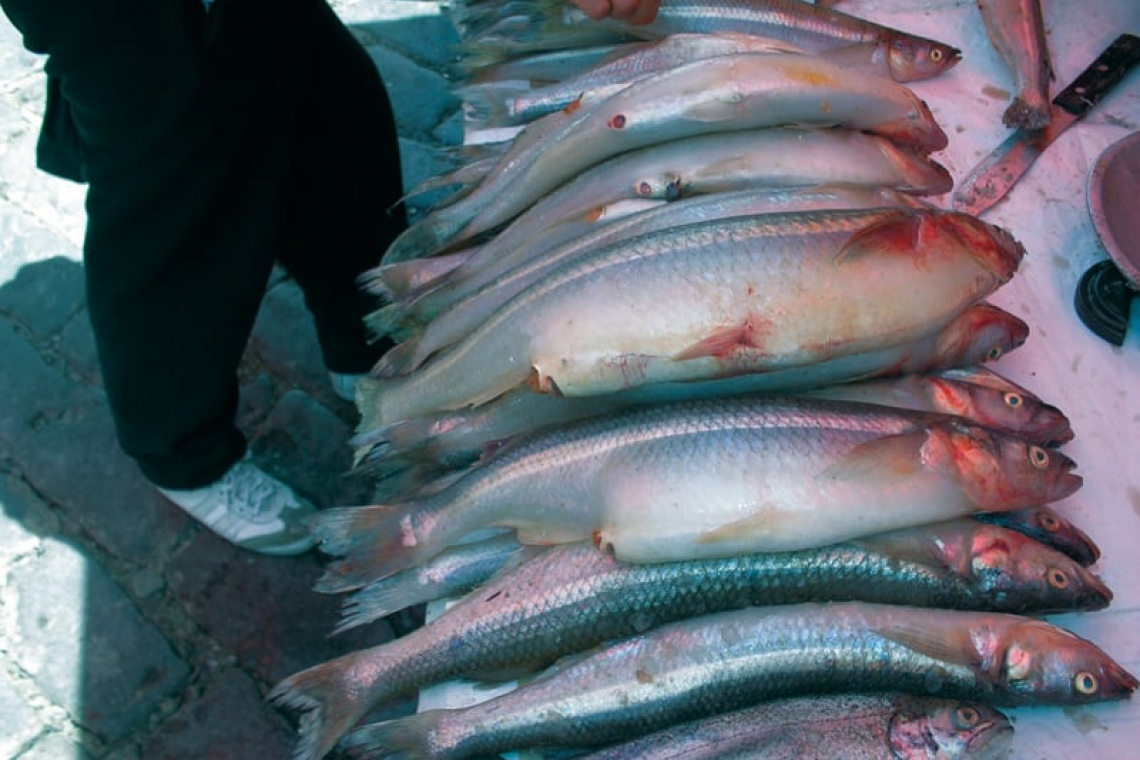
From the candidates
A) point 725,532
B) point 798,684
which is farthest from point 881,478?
point 798,684

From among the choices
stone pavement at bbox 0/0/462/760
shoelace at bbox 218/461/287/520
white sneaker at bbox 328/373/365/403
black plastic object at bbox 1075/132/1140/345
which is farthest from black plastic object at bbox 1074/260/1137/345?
shoelace at bbox 218/461/287/520

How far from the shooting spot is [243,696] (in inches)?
114

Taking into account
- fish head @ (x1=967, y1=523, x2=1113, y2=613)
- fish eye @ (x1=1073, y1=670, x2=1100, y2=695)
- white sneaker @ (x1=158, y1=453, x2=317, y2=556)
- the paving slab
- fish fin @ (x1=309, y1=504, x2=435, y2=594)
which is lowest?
the paving slab

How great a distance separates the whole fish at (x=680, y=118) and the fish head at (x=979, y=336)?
551 millimetres

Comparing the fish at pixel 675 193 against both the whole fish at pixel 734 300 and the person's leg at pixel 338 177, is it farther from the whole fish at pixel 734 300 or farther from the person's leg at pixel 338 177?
the person's leg at pixel 338 177

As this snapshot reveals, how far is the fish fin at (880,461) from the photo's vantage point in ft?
5.31

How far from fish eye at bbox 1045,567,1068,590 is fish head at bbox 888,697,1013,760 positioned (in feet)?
1.01

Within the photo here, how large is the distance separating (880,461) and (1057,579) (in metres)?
0.46

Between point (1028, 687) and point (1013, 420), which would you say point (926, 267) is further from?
point (1028, 687)

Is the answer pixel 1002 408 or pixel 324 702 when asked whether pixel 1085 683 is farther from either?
pixel 324 702

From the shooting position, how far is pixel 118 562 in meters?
3.13

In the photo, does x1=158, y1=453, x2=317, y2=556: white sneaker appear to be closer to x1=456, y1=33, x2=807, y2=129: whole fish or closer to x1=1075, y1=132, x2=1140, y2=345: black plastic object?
x1=456, y1=33, x2=807, y2=129: whole fish

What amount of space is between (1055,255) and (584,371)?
1530 mm

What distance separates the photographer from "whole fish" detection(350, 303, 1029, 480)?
182cm
